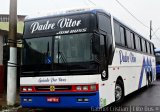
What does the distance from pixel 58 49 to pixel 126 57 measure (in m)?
3.97

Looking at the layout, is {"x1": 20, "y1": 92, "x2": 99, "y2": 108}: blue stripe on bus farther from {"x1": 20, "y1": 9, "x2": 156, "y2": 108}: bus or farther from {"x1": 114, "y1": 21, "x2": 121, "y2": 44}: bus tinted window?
{"x1": 114, "y1": 21, "x2": 121, "y2": 44}: bus tinted window

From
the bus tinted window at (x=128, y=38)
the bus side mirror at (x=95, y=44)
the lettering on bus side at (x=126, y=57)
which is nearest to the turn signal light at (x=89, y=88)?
the bus side mirror at (x=95, y=44)

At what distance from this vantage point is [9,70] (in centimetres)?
1023

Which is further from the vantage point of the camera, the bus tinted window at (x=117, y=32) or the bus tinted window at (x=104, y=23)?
the bus tinted window at (x=117, y=32)

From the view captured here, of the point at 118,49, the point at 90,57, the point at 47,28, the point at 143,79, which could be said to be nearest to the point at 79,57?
the point at 90,57

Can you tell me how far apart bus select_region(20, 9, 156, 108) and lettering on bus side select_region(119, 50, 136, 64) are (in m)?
1.27

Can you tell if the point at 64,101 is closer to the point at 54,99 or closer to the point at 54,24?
the point at 54,99

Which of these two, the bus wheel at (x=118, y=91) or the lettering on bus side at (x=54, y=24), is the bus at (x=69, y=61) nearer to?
the lettering on bus side at (x=54, y=24)

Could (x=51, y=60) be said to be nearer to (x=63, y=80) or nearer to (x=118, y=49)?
(x=63, y=80)

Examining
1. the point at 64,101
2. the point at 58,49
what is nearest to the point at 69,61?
the point at 58,49

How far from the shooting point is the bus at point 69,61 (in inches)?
304

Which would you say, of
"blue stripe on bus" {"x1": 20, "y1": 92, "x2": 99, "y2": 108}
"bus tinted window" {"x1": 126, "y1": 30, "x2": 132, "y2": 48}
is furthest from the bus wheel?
"bus tinted window" {"x1": 126, "y1": 30, "x2": 132, "y2": 48}

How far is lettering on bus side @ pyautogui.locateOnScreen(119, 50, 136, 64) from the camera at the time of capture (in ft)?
34.0

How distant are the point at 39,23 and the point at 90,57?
204 cm
